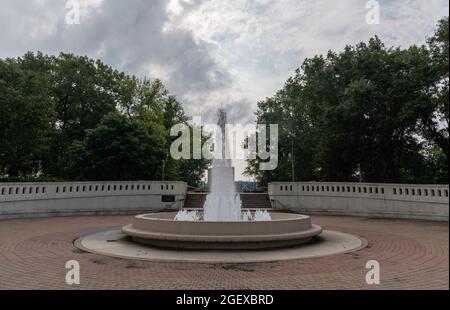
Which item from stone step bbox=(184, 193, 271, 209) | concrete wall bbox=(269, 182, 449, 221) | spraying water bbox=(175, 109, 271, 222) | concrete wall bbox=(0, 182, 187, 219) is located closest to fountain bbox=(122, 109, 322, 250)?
spraying water bbox=(175, 109, 271, 222)

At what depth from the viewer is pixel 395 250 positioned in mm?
9953

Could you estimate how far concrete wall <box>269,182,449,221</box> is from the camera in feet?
62.0

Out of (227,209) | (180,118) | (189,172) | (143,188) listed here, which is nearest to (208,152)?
(189,172)

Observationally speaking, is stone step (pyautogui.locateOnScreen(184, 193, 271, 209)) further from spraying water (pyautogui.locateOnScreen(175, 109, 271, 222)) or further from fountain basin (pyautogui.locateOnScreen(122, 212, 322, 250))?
fountain basin (pyautogui.locateOnScreen(122, 212, 322, 250))

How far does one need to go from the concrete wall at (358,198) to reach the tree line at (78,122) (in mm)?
13090

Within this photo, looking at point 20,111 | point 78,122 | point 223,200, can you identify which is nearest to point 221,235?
point 223,200

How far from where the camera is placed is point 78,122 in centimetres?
4272

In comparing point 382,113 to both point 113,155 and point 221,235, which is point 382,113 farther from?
point 113,155

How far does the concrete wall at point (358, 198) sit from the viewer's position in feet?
62.0

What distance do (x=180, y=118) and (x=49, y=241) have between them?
45978 millimetres

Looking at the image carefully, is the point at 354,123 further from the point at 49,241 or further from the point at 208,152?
the point at 208,152

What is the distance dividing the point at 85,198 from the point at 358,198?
60.2 ft

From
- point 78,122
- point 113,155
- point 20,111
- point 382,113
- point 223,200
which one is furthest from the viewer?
point 78,122

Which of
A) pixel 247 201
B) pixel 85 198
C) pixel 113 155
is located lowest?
pixel 247 201
